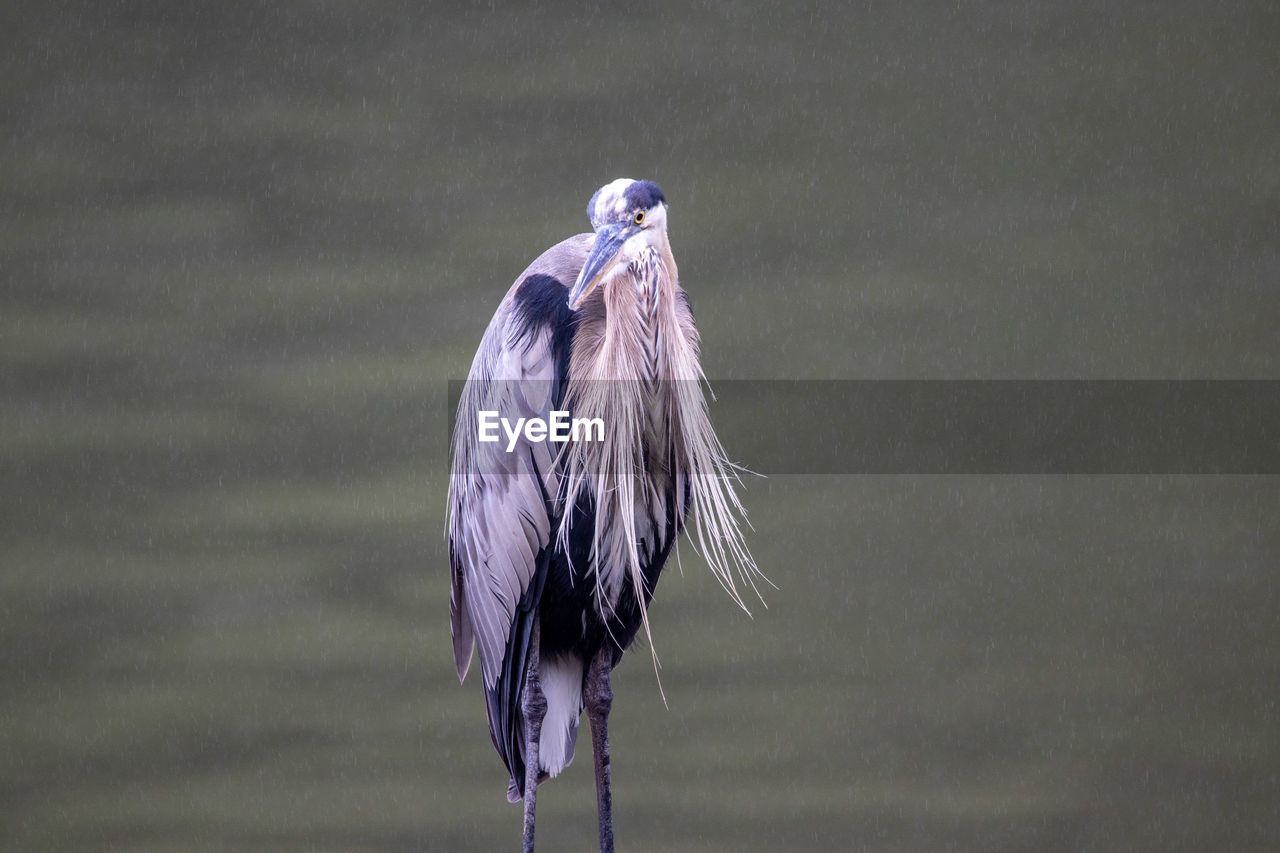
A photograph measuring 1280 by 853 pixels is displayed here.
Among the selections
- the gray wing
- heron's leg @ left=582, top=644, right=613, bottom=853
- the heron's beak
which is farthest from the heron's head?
heron's leg @ left=582, top=644, right=613, bottom=853

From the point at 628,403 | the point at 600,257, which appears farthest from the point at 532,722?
the point at 600,257

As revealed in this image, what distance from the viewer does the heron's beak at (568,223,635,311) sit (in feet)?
11.0

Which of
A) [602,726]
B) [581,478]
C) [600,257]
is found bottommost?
[602,726]

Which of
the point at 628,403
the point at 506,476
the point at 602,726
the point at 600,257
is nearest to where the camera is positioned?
the point at 600,257

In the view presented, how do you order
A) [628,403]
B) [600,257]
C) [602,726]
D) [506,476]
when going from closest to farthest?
[600,257]
[628,403]
[506,476]
[602,726]

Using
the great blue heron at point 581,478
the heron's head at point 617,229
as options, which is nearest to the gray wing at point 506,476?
the great blue heron at point 581,478

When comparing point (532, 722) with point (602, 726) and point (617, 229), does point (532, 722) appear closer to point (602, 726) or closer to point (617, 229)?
point (602, 726)

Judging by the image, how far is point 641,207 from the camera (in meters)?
3.41

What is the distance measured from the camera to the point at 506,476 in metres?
3.71

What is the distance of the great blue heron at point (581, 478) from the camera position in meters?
3.50

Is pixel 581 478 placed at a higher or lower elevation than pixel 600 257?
lower

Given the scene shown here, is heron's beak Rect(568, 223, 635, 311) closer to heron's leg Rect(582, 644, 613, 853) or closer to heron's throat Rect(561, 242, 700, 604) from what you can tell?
heron's throat Rect(561, 242, 700, 604)

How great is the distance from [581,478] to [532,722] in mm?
650

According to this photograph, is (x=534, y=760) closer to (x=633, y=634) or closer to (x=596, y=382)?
(x=633, y=634)
